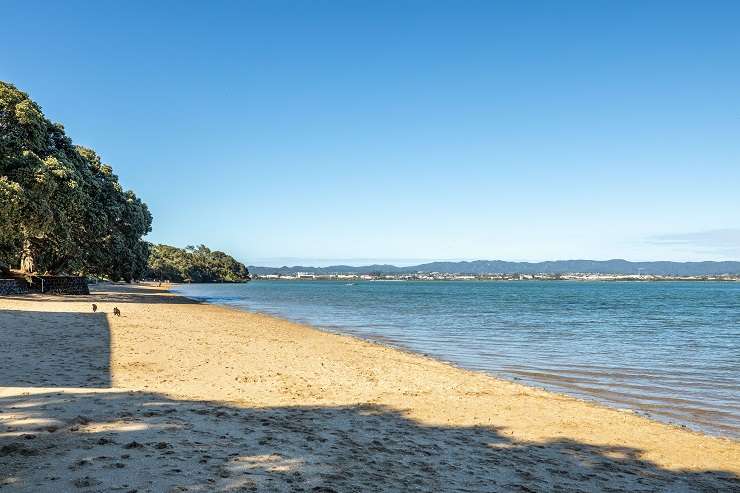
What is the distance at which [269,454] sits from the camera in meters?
6.84

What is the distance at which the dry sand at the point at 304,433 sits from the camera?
20.0 feet

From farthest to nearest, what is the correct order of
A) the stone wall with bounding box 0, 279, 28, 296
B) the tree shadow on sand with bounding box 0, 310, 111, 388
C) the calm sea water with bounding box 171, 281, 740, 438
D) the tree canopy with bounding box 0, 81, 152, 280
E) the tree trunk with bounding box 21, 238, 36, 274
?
the tree trunk with bounding box 21, 238, 36, 274 < the stone wall with bounding box 0, 279, 28, 296 < the tree canopy with bounding box 0, 81, 152, 280 < the calm sea water with bounding box 171, 281, 740, 438 < the tree shadow on sand with bounding box 0, 310, 111, 388

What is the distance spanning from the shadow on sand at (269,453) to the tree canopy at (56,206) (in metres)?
25.9

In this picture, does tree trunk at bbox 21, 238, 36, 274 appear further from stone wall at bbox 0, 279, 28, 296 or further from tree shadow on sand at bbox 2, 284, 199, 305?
tree shadow on sand at bbox 2, 284, 199, 305

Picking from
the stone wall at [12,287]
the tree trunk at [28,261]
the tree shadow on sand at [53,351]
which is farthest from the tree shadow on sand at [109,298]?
the tree shadow on sand at [53,351]

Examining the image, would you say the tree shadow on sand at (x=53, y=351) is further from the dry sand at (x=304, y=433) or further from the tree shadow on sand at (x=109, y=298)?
the tree shadow on sand at (x=109, y=298)

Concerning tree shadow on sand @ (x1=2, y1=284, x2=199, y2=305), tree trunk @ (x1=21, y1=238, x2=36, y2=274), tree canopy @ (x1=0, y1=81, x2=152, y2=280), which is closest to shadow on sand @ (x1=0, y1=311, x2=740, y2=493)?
tree canopy @ (x1=0, y1=81, x2=152, y2=280)

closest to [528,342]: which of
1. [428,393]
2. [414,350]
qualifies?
[414,350]

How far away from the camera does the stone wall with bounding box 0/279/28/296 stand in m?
40.2

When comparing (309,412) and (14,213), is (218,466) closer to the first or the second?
(309,412)

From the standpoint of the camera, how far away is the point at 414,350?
76.8ft

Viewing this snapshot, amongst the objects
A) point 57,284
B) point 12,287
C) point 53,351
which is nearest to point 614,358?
point 53,351

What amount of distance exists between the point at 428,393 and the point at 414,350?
1074 cm

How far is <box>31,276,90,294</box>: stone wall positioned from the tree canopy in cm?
140
